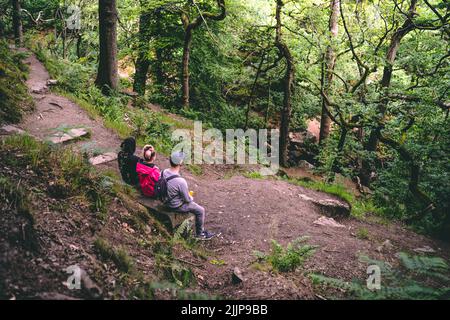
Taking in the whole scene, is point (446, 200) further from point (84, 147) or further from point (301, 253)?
point (84, 147)

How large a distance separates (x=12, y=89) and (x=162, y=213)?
209 inches

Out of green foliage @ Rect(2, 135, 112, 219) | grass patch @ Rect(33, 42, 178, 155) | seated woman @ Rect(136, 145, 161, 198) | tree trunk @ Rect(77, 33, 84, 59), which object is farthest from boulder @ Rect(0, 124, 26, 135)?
tree trunk @ Rect(77, 33, 84, 59)

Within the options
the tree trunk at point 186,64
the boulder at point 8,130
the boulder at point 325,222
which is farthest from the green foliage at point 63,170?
the tree trunk at point 186,64

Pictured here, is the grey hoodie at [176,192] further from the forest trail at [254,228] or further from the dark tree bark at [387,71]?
the dark tree bark at [387,71]

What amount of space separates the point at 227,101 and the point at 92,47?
10742mm

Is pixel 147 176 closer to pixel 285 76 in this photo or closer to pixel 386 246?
pixel 386 246

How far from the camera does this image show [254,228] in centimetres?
731

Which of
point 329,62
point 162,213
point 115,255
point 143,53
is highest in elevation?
point 143,53

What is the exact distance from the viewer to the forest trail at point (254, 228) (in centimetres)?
482

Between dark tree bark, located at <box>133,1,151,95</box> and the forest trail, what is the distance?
4751 millimetres

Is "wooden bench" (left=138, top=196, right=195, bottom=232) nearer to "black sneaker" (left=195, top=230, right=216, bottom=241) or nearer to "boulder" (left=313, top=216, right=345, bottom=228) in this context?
"black sneaker" (left=195, top=230, right=216, bottom=241)

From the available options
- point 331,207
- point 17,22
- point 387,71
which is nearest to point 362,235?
point 331,207

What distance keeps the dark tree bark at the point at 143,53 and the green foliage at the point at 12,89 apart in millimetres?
5465

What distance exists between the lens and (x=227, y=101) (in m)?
17.9
